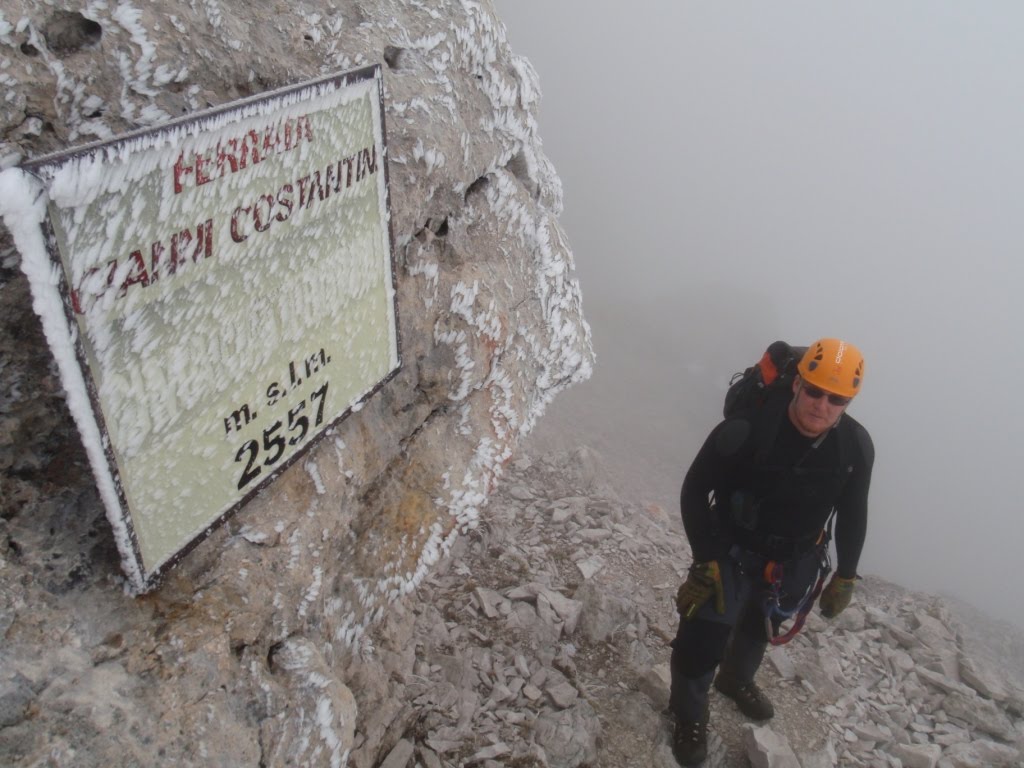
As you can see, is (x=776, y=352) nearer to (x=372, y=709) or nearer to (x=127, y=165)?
(x=372, y=709)

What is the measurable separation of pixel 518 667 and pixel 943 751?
3555 mm

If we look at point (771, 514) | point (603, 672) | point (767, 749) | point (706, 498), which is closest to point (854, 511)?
point (771, 514)

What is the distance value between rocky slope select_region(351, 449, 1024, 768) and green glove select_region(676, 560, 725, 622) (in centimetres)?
100

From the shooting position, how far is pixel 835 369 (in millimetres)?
3615

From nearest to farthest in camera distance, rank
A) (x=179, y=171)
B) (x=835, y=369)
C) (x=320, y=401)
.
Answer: (x=179, y=171) → (x=320, y=401) → (x=835, y=369)

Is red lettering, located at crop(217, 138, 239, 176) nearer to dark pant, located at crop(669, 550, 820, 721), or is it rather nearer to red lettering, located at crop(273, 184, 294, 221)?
red lettering, located at crop(273, 184, 294, 221)

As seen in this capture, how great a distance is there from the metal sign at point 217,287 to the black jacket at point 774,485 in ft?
7.50

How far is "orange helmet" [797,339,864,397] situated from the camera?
3605 millimetres

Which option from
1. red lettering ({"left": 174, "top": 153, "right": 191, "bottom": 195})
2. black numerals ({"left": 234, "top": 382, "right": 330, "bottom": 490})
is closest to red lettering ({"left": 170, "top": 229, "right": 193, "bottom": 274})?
red lettering ({"left": 174, "top": 153, "right": 191, "bottom": 195})

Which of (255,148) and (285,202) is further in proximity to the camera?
(285,202)

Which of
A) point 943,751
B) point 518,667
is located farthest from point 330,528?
point 943,751

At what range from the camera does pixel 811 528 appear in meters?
4.14

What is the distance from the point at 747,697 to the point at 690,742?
780 mm

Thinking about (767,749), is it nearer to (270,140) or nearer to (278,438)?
(278,438)
